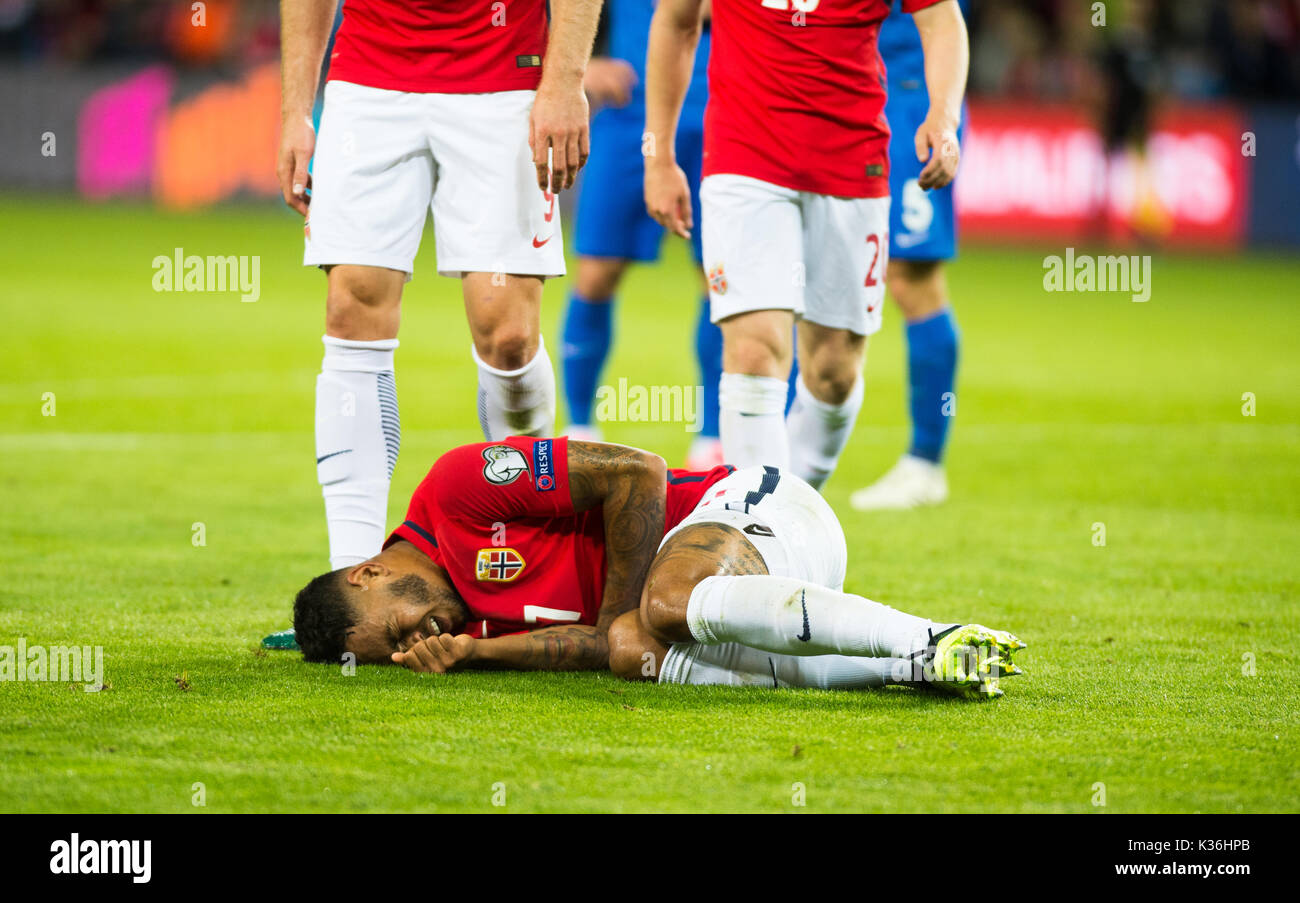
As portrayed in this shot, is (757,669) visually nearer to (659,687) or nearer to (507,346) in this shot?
(659,687)

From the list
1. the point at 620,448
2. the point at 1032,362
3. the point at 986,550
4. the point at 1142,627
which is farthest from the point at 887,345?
the point at 620,448

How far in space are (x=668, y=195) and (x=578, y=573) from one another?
1.57 metres

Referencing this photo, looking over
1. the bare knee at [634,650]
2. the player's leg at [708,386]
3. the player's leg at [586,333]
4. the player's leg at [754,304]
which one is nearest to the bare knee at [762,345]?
the player's leg at [754,304]

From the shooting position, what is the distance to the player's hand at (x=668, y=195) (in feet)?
17.0

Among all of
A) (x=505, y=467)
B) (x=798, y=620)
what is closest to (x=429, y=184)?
(x=505, y=467)

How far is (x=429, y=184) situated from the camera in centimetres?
A: 462

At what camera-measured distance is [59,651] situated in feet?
13.4

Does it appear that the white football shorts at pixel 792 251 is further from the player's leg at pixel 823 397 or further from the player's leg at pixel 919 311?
the player's leg at pixel 919 311

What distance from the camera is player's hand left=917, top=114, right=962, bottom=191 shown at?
4.68 meters

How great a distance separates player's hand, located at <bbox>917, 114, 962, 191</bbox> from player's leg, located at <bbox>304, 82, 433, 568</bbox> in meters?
1.34

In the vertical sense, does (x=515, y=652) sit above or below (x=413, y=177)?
below

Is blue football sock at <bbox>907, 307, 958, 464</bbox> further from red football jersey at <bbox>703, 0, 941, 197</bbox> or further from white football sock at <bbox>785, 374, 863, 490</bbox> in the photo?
red football jersey at <bbox>703, 0, 941, 197</bbox>
